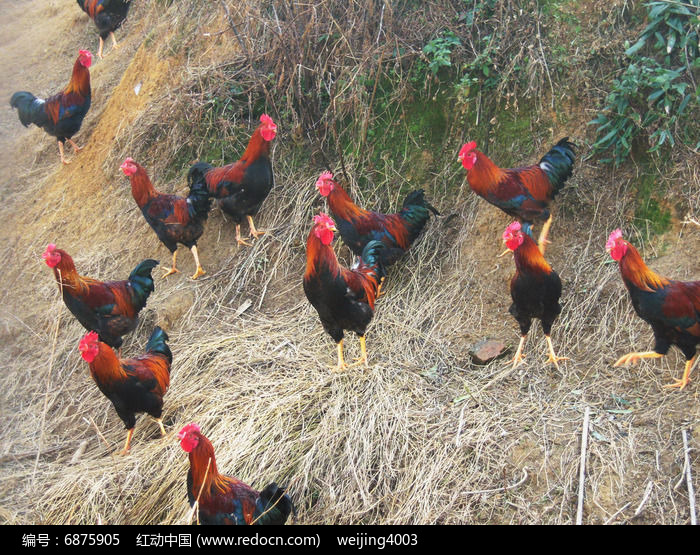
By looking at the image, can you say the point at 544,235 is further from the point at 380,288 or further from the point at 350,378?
the point at 350,378

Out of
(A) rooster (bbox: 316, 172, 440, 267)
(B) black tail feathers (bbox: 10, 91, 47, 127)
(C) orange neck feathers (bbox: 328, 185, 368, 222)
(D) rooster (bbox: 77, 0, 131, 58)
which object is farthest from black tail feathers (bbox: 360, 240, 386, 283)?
(D) rooster (bbox: 77, 0, 131, 58)

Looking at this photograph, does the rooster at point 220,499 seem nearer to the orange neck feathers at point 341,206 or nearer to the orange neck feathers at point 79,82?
the orange neck feathers at point 341,206

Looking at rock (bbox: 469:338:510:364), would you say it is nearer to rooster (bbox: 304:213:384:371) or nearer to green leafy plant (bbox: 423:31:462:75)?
rooster (bbox: 304:213:384:371)

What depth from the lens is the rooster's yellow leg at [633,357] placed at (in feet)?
14.4

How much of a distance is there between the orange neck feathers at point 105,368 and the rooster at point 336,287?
1584 mm

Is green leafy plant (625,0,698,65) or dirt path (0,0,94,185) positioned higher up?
dirt path (0,0,94,185)

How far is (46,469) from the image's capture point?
509cm

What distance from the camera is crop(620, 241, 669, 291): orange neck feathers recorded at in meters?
4.16

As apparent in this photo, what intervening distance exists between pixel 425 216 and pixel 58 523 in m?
3.88

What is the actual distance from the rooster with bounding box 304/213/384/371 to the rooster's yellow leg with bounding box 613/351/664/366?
191 cm

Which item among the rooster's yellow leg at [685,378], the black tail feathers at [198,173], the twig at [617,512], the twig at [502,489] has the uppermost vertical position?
the black tail feathers at [198,173]

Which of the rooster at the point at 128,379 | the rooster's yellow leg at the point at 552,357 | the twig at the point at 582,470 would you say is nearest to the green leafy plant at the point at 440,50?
the rooster's yellow leg at the point at 552,357

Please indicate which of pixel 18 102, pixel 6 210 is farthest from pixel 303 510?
pixel 18 102

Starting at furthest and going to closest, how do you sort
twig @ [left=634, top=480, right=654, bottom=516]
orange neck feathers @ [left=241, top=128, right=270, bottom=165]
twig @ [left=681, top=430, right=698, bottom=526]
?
orange neck feathers @ [left=241, top=128, right=270, bottom=165]
twig @ [left=634, top=480, right=654, bottom=516]
twig @ [left=681, top=430, right=698, bottom=526]
